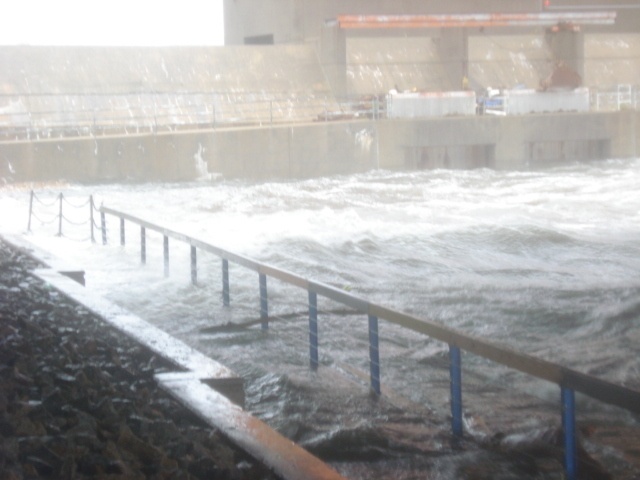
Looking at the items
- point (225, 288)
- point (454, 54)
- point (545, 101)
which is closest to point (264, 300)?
point (225, 288)

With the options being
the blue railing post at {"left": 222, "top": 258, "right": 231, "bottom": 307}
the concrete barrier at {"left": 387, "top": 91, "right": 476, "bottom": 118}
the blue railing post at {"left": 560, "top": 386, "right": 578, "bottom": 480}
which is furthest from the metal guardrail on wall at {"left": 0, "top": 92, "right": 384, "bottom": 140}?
the blue railing post at {"left": 560, "top": 386, "right": 578, "bottom": 480}

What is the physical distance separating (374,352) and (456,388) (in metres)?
0.94

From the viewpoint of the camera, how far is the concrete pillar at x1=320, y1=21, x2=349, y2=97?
3400cm

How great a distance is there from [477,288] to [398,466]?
7569 millimetres

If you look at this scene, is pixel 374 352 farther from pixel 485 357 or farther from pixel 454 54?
pixel 454 54

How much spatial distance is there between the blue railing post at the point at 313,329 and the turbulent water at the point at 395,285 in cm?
11

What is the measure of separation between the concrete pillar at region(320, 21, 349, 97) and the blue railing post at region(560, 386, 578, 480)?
1157 inches

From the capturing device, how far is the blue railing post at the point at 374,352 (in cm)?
689

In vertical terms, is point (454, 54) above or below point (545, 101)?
above

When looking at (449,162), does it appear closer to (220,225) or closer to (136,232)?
(220,225)

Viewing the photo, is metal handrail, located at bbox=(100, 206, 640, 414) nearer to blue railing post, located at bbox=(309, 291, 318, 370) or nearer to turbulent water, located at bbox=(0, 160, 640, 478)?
blue railing post, located at bbox=(309, 291, 318, 370)

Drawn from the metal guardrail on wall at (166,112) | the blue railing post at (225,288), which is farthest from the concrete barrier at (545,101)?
the blue railing post at (225,288)

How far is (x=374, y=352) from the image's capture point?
271 inches

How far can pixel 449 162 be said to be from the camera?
32.3m
